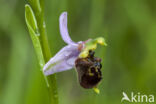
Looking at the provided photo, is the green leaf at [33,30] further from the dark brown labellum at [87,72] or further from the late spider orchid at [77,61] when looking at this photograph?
the dark brown labellum at [87,72]

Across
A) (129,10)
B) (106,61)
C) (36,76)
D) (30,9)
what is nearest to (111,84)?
(106,61)

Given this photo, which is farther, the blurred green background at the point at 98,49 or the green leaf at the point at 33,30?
the blurred green background at the point at 98,49

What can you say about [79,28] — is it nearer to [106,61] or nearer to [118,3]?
[118,3]

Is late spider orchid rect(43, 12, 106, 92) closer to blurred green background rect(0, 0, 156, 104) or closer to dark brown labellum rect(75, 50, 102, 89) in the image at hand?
dark brown labellum rect(75, 50, 102, 89)

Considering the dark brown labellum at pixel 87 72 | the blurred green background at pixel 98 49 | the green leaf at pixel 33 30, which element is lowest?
the blurred green background at pixel 98 49

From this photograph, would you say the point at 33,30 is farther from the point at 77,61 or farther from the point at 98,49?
the point at 98,49

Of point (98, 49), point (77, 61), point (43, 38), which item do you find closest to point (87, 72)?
point (77, 61)

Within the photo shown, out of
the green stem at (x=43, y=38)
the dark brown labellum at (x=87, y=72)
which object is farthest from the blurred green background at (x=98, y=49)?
the dark brown labellum at (x=87, y=72)
